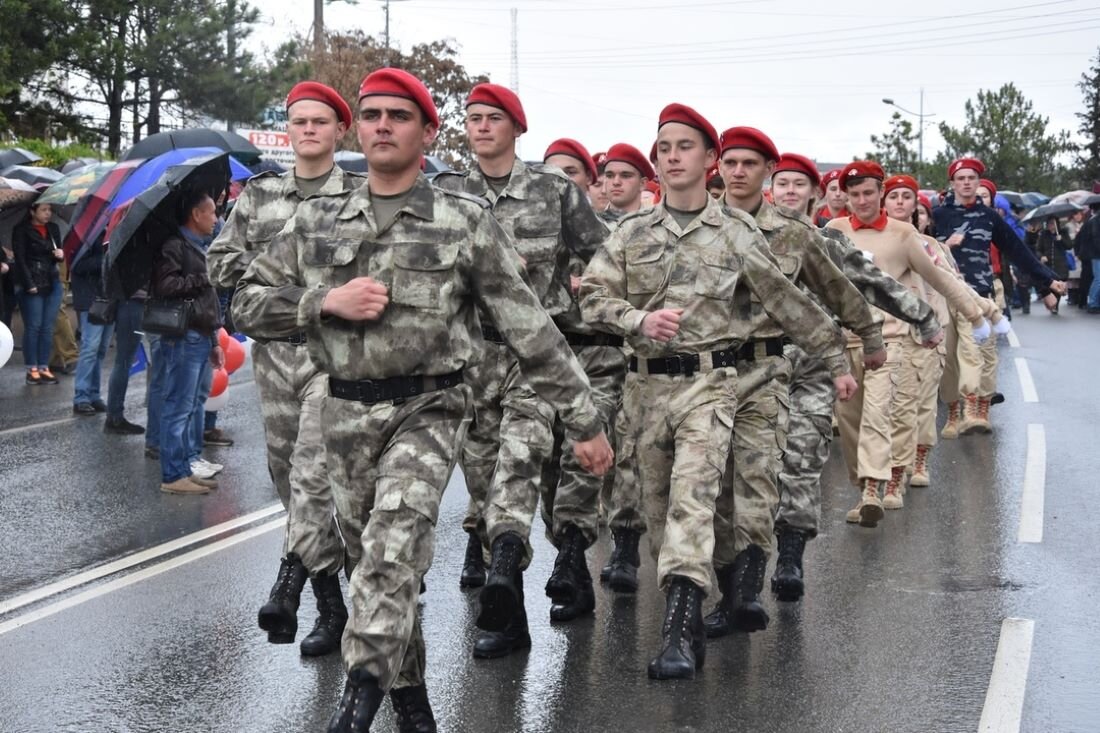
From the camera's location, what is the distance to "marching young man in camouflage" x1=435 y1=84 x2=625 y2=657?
22.6 feet

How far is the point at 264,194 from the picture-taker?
23.6 ft

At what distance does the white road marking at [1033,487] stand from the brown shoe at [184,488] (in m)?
5.02

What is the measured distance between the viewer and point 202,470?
11.1 metres

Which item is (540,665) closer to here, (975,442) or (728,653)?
(728,653)

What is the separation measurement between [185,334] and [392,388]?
579 centimetres

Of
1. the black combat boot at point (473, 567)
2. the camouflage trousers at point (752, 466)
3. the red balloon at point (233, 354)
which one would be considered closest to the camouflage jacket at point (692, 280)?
the camouflage trousers at point (752, 466)

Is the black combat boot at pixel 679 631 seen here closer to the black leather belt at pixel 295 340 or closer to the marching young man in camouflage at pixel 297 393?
the marching young man in camouflage at pixel 297 393

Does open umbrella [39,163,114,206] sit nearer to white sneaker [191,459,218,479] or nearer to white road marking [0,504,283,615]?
white sneaker [191,459,218,479]

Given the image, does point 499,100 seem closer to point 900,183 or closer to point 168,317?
point 168,317

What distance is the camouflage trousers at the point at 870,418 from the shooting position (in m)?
9.59

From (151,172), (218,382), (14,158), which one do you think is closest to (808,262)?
(151,172)

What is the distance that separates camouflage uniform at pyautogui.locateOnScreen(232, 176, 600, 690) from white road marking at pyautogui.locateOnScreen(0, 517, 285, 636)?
2.61 meters

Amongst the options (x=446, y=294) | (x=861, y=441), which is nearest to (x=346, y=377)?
(x=446, y=294)

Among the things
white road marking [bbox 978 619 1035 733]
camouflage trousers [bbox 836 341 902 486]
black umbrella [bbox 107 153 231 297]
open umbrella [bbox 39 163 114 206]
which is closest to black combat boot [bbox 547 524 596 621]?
white road marking [bbox 978 619 1035 733]
